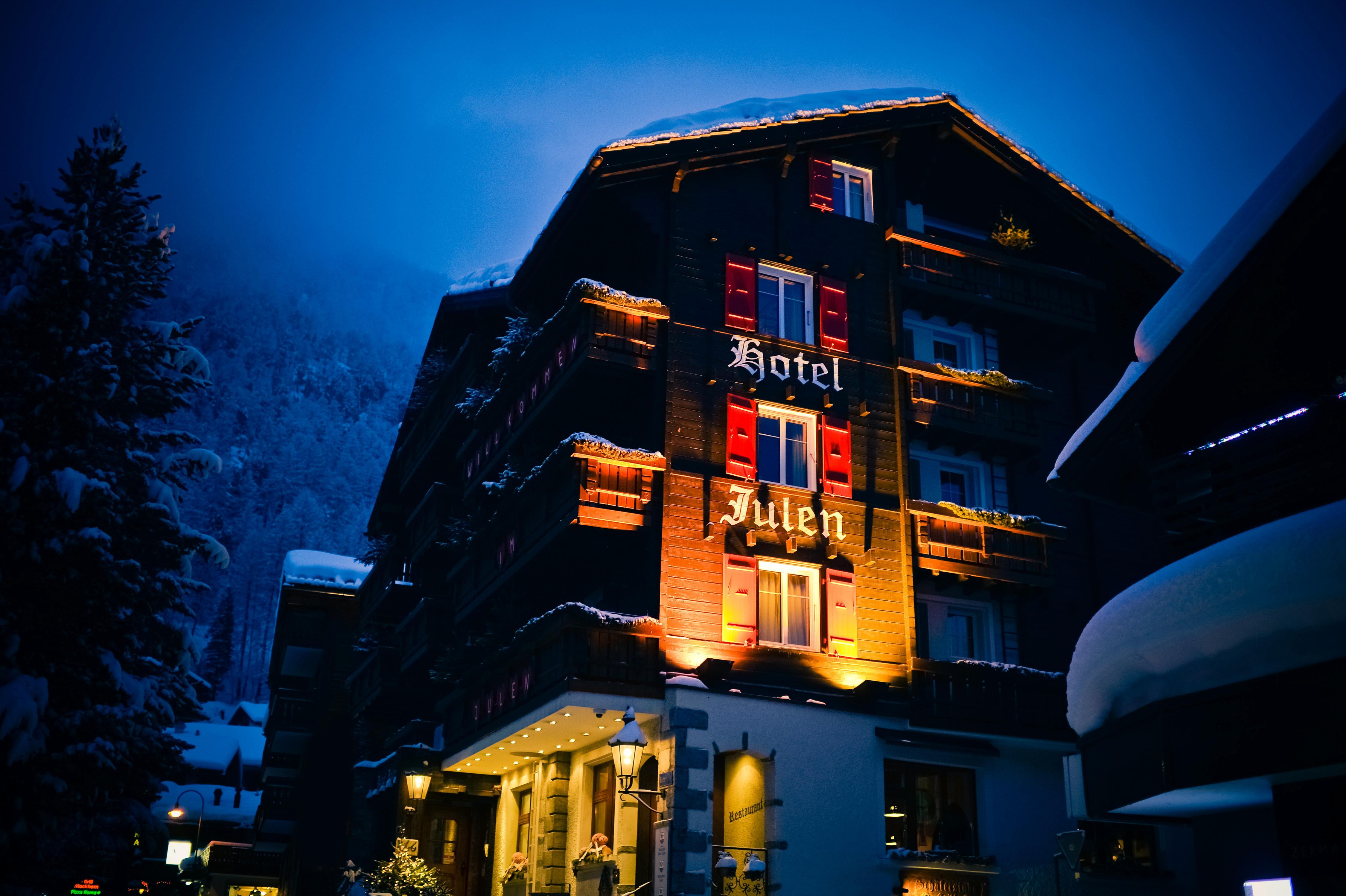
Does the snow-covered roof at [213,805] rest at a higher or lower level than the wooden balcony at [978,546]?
lower

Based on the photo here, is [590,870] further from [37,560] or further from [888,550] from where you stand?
[37,560]

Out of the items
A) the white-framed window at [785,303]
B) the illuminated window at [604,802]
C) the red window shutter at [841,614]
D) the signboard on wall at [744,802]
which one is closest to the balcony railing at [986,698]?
the red window shutter at [841,614]

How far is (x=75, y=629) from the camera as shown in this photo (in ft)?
70.7

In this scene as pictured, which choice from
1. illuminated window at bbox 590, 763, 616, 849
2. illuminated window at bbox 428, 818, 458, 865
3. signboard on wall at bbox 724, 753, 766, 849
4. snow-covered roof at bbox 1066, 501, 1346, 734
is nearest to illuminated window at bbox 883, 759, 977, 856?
signboard on wall at bbox 724, 753, 766, 849

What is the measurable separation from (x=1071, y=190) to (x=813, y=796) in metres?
18.5

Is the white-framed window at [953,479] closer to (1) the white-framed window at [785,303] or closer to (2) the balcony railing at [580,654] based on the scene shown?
(1) the white-framed window at [785,303]

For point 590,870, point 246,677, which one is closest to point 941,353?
point 590,870

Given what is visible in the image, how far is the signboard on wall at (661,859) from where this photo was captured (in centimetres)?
2370

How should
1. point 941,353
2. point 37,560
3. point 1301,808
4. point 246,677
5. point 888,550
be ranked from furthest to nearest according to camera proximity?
1. point 246,677
2. point 941,353
3. point 888,550
4. point 37,560
5. point 1301,808

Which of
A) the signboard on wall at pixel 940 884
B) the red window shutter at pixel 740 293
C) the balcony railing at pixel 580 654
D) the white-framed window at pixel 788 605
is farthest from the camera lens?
the red window shutter at pixel 740 293

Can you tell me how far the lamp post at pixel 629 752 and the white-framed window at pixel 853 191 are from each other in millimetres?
14950

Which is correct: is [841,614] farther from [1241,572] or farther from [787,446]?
[1241,572]

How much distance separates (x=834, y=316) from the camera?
1189 inches

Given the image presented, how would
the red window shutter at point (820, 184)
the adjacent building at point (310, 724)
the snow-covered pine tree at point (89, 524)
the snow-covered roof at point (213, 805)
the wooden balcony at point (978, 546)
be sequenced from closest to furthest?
the snow-covered pine tree at point (89, 524), the wooden balcony at point (978, 546), the red window shutter at point (820, 184), the adjacent building at point (310, 724), the snow-covered roof at point (213, 805)
